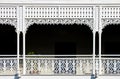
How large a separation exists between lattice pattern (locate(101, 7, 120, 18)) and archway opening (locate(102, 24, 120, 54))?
3780mm

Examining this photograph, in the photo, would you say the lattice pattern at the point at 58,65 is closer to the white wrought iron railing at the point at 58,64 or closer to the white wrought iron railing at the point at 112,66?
the white wrought iron railing at the point at 58,64

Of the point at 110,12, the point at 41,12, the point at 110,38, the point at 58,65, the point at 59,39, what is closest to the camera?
the point at 110,12

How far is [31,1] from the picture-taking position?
20.0m

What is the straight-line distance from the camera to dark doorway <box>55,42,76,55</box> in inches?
901

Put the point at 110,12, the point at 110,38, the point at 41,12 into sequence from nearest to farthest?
the point at 110,12
the point at 41,12
the point at 110,38

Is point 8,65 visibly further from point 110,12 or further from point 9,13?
point 110,12

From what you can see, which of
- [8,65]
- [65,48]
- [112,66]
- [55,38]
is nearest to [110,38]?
[65,48]

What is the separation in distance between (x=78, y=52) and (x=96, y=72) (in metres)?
4.25

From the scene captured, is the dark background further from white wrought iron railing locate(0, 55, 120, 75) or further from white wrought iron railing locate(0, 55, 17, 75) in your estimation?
white wrought iron railing locate(0, 55, 17, 75)

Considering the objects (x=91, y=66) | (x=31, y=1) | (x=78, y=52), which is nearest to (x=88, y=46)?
(x=78, y=52)

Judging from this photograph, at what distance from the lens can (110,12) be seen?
1889 cm

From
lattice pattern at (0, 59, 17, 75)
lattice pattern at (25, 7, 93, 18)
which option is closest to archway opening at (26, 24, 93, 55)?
lattice pattern at (0, 59, 17, 75)

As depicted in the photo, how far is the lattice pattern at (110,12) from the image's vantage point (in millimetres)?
18875

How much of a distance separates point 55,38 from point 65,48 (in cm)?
84
